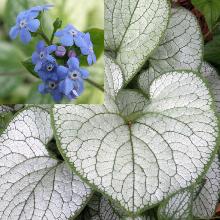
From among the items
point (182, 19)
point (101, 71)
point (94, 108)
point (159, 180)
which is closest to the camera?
point (159, 180)

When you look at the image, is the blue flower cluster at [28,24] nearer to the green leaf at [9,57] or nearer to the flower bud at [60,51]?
the flower bud at [60,51]

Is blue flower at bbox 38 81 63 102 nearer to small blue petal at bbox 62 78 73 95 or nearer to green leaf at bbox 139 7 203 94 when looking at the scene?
small blue petal at bbox 62 78 73 95

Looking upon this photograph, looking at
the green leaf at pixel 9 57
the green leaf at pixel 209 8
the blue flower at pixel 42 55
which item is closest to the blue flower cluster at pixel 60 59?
the blue flower at pixel 42 55

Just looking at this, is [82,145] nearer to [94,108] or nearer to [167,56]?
[94,108]

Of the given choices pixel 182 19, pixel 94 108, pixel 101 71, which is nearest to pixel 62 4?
pixel 101 71

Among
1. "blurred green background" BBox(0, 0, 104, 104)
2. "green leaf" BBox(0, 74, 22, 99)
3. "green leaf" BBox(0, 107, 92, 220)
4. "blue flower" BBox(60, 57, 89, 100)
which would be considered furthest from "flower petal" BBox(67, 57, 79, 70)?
"green leaf" BBox(0, 74, 22, 99)

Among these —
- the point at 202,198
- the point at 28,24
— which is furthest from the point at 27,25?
the point at 202,198
